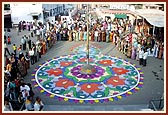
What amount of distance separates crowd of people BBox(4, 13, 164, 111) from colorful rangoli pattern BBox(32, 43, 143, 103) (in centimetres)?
95

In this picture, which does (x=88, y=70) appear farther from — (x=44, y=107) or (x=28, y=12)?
(x=28, y=12)

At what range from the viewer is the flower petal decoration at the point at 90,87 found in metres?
13.4

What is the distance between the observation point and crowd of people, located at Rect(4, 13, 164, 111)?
11.9 meters

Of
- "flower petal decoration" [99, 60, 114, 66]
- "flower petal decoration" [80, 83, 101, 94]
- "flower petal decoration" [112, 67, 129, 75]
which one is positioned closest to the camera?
"flower petal decoration" [80, 83, 101, 94]

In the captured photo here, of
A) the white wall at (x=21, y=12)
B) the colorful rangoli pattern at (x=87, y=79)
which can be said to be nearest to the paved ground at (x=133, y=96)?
the colorful rangoli pattern at (x=87, y=79)

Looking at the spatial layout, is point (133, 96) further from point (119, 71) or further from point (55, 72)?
point (55, 72)

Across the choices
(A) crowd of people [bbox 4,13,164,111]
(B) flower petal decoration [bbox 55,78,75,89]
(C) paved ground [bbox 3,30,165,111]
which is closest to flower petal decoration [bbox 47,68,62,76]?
(B) flower petal decoration [bbox 55,78,75,89]

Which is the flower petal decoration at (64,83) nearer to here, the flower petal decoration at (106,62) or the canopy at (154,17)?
the flower petal decoration at (106,62)

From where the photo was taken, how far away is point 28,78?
14.6m

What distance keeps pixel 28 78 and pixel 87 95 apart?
3.71m

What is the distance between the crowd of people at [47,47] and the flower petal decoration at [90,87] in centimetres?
264

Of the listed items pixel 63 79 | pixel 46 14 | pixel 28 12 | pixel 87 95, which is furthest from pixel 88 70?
pixel 46 14

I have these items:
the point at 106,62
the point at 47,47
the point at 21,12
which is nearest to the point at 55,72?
the point at 106,62

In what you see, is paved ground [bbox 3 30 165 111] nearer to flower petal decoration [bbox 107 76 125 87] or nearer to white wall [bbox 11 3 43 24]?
flower petal decoration [bbox 107 76 125 87]
